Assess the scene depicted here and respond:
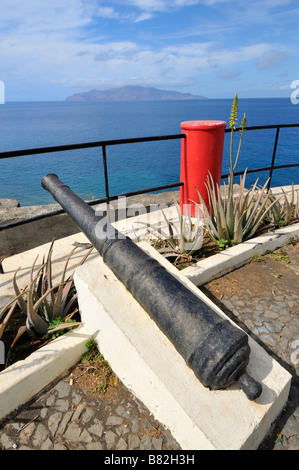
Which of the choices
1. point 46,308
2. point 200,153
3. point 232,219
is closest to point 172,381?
point 46,308

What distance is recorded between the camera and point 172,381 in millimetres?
1534

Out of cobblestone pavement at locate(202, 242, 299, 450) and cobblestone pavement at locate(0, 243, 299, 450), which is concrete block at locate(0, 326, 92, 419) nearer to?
cobblestone pavement at locate(0, 243, 299, 450)

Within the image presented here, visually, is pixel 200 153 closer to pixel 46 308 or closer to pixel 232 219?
pixel 232 219

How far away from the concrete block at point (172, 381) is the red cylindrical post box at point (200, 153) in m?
1.95

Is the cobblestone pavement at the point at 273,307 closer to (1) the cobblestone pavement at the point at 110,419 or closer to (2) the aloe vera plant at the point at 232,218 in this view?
(1) the cobblestone pavement at the point at 110,419

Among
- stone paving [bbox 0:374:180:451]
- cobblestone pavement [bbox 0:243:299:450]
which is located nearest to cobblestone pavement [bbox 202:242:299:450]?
cobblestone pavement [bbox 0:243:299:450]

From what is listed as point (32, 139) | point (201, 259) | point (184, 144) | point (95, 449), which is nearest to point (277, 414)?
point (95, 449)

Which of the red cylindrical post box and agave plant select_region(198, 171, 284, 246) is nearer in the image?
agave plant select_region(198, 171, 284, 246)

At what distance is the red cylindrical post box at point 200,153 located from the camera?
3.65 m

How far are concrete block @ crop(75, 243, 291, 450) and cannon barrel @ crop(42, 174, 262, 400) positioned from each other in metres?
0.11

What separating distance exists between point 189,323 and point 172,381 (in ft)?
1.08

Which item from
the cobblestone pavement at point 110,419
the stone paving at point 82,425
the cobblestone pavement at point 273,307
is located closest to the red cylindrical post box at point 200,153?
the cobblestone pavement at point 273,307

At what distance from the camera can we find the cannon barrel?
1373mm

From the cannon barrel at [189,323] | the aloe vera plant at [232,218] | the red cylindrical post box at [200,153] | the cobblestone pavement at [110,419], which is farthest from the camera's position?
the red cylindrical post box at [200,153]
